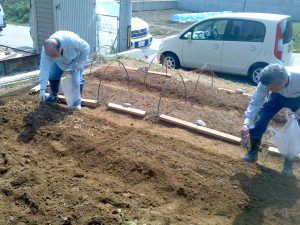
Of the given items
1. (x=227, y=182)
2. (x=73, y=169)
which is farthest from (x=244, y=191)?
(x=73, y=169)

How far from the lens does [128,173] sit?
414 cm

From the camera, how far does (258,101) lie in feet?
14.0

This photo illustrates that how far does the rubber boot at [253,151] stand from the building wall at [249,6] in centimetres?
1746

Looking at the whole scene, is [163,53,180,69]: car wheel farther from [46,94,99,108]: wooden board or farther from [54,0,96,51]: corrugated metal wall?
[46,94,99,108]: wooden board

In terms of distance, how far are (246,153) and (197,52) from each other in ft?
16.4

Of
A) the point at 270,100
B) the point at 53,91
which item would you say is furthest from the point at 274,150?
the point at 53,91

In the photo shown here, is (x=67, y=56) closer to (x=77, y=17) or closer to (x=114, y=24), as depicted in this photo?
(x=77, y=17)

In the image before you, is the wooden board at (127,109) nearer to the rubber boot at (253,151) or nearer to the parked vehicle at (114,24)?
the rubber boot at (253,151)

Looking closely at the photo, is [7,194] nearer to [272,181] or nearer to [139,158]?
[139,158]

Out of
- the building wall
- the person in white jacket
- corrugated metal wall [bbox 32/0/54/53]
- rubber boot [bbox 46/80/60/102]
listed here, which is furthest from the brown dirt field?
the building wall

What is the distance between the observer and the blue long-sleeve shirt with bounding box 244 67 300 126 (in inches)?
160

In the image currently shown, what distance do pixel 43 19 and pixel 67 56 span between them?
4348 mm

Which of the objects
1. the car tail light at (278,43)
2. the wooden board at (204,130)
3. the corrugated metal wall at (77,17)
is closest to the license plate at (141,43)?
the corrugated metal wall at (77,17)

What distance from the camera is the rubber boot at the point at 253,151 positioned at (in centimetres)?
445
